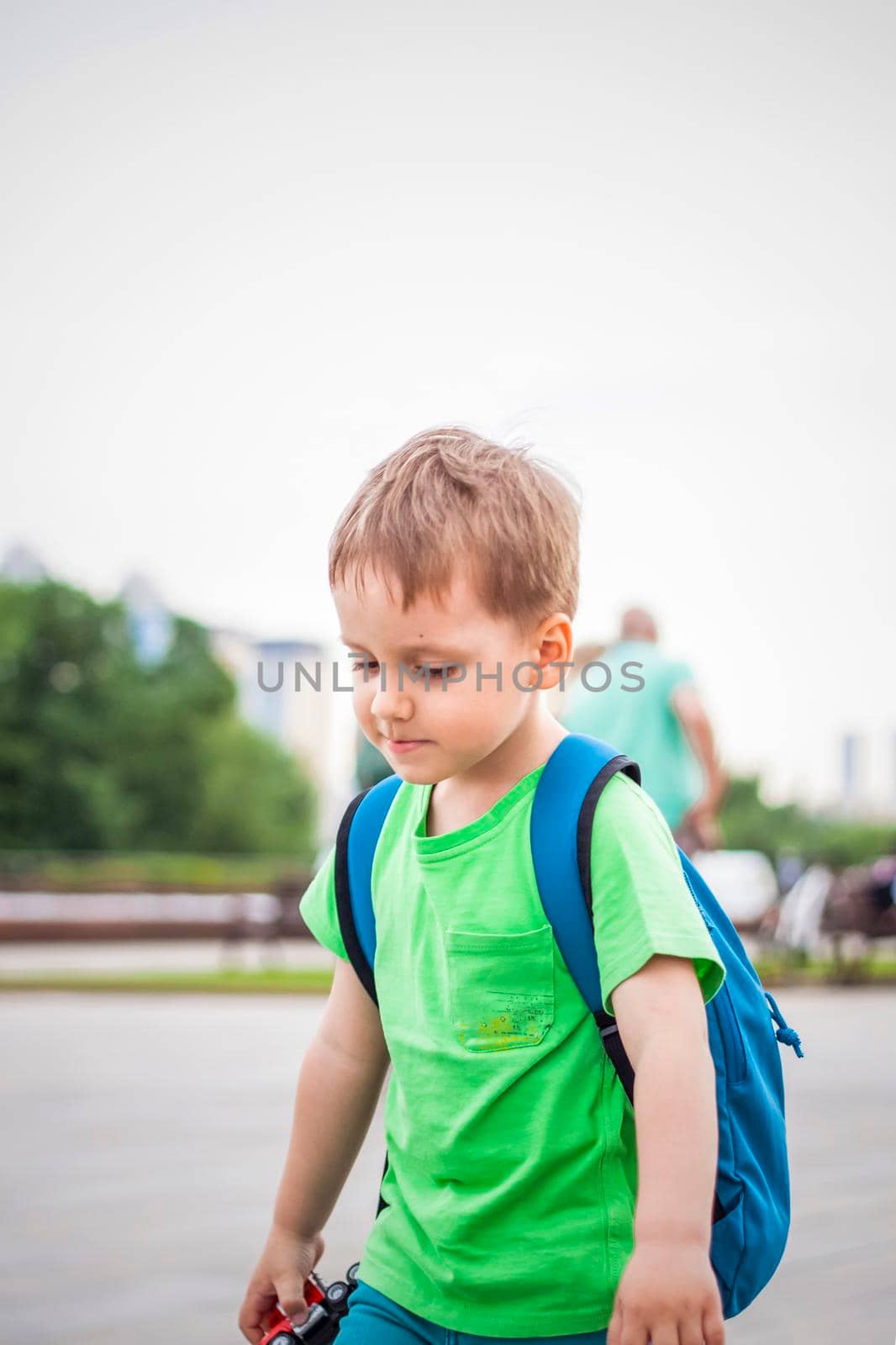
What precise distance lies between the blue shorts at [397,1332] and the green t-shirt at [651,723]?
4.09 m

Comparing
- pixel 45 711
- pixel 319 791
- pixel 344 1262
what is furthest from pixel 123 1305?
pixel 319 791

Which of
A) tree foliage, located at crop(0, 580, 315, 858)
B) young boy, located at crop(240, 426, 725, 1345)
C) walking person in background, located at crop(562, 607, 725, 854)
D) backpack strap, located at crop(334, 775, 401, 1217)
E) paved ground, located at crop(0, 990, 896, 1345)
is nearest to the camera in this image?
young boy, located at crop(240, 426, 725, 1345)

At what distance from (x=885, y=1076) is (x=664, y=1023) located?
22.2 ft

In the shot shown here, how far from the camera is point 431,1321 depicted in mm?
1920

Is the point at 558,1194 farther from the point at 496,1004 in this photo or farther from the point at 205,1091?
the point at 205,1091

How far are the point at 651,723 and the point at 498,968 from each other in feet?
14.0

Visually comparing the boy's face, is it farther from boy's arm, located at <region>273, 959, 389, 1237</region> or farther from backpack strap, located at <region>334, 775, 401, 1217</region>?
boy's arm, located at <region>273, 959, 389, 1237</region>

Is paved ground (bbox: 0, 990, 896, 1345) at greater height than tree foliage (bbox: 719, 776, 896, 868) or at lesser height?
greater

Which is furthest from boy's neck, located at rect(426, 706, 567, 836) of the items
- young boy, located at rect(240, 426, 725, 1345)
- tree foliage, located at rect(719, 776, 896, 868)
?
tree foliage, located at rect(719, 776, 896, 868)

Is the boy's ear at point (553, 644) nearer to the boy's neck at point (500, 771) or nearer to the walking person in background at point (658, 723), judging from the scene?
the boy's neck at point (500, 771)

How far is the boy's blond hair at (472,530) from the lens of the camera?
192 centimetres

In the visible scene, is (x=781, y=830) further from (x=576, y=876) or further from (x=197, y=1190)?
(x=576, y=876)

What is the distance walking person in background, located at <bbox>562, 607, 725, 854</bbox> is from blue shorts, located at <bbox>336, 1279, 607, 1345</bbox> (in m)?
4.06

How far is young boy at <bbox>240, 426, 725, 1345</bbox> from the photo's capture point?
180cm
